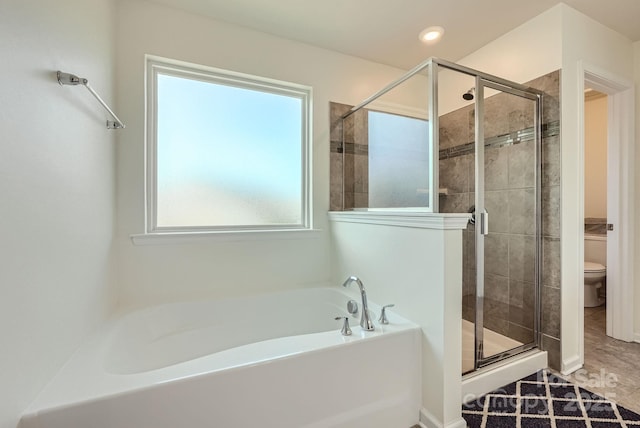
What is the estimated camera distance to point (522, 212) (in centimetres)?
204

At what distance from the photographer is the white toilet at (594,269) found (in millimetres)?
2920

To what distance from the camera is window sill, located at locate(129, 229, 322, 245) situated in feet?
6.22

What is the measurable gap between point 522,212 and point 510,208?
79 mm

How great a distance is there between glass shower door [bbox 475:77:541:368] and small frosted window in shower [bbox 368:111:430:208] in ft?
1.37

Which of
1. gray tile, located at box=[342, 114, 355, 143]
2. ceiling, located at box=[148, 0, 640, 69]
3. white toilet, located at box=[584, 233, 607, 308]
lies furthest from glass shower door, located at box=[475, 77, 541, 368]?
white toilet, located at box=[584, 233, 607, 308]

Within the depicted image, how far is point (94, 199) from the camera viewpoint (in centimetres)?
148

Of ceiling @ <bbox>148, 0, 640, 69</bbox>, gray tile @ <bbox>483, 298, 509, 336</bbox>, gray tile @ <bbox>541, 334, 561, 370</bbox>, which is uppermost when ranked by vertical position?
ceiling @ <bbox>148, 0, 640, 69</bbox>

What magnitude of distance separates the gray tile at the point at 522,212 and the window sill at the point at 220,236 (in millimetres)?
1446

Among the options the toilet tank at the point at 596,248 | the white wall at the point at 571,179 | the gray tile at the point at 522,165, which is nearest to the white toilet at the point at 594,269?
the toilet tank at the point at 596,248

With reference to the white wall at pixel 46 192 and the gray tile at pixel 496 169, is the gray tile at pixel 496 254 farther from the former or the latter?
the white wall at pixel 46 192

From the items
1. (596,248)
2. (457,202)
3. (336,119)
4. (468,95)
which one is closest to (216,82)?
(336,119)

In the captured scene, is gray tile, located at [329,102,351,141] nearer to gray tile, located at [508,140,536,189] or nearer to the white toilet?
gray tile, located at [508,140,536,189]

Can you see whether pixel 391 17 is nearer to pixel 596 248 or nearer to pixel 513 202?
pixel 513 202

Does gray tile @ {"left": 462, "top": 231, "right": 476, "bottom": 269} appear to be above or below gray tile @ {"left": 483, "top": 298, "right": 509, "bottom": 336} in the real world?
above
